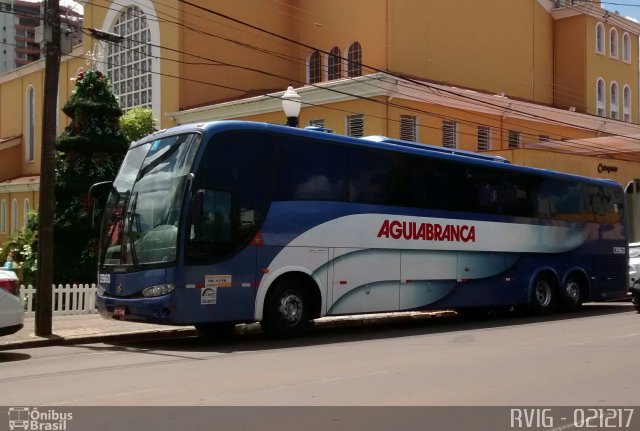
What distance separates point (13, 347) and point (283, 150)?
19.5 feet

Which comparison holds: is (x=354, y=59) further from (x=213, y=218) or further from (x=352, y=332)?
(x=213, y=218)

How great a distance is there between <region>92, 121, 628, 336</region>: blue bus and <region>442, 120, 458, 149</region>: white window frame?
13600 mm

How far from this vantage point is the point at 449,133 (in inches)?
1302

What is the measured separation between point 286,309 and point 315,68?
2609 cm

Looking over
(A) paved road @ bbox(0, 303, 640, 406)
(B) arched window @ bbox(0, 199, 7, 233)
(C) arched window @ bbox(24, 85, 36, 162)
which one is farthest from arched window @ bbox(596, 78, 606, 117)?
(B) arched window @ bbox(0, 199, 7, 233)

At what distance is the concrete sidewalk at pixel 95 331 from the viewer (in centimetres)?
1367

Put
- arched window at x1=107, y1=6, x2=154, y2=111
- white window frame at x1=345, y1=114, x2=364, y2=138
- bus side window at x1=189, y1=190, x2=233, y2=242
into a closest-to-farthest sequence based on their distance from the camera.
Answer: bus side window at x1=189, y1=190, x2=233, y2=242
white window frame at x1=345, y1=114, x2=364, y2=138
arched window at x1=107, y1=6, x2=154, y2=111

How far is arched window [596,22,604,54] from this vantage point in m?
44.7

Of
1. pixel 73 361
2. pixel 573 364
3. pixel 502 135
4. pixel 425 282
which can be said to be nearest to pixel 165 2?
pixel 502 135

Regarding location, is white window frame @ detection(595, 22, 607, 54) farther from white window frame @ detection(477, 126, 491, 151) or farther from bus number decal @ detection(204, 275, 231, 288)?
bus number decal @ detection(204, 275, 231, 288)

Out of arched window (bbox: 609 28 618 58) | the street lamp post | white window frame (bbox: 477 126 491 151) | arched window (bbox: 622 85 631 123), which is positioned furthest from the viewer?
arched window (bbox: 622 85 631 123)

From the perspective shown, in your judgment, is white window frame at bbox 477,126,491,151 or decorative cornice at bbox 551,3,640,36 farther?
decorative cornice at bbox 551,3,640,36

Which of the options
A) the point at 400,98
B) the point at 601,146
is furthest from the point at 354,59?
the point at 601,146

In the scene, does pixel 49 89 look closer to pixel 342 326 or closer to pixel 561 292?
pixel 342 326
